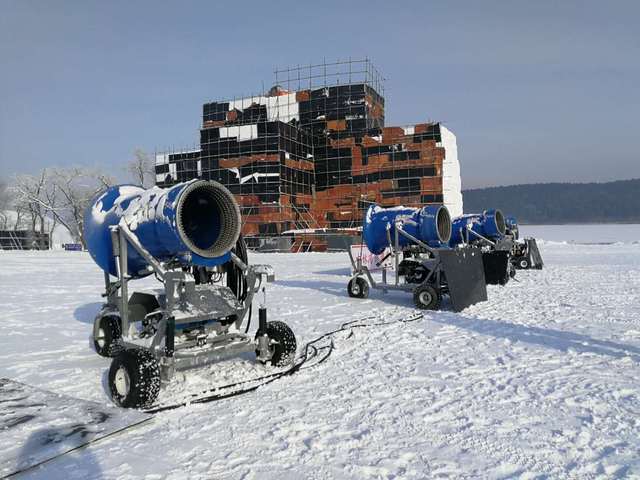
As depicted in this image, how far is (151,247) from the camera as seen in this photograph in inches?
251

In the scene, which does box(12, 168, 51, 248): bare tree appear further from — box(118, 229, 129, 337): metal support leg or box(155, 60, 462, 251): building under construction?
box(118, 229, 129, 337): metal support leg

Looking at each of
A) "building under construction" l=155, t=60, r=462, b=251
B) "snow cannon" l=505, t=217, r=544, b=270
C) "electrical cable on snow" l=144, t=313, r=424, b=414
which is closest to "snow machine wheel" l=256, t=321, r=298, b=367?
"electrical cable on snow" l=144, t=313, r=424, b=414

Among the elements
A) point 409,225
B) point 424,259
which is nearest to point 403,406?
point 424,259

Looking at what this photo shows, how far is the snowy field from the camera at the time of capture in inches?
154

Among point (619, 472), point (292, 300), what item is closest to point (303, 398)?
point (619, 472)

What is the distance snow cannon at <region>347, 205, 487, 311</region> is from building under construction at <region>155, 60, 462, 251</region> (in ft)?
125

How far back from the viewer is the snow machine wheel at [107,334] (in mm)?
7363

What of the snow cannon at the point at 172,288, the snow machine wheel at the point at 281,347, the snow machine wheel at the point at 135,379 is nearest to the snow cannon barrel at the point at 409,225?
the snow cannon at the point at 172,288

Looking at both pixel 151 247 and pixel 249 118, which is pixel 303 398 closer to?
pixel 151 247

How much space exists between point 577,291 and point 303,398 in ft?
37.6

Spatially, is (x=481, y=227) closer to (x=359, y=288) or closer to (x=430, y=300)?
(x=359, y=288)

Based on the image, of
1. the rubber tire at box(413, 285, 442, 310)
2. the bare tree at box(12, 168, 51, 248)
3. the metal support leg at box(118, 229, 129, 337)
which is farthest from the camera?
the bare tree at box(12, 168, 51, 248)

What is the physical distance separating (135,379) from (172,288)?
1.16m

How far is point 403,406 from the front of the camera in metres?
5.20
